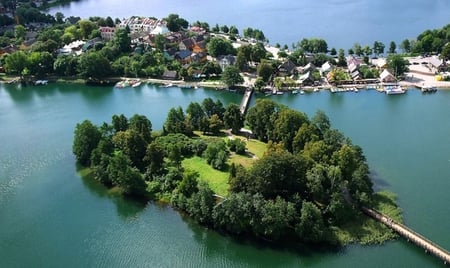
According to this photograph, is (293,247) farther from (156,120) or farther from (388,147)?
(156,120)

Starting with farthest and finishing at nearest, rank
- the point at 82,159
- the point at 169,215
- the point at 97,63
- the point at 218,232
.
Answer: the point at 97,63, the point at 82,159, the point at 169,215, the point at 218,232

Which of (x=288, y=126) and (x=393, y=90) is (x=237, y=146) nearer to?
(x=288, y=126)

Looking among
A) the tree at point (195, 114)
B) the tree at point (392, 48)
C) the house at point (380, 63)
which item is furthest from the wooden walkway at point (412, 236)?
the tree at point (392, 48)

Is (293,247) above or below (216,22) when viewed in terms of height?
below

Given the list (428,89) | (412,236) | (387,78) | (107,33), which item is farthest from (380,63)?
(107,33)

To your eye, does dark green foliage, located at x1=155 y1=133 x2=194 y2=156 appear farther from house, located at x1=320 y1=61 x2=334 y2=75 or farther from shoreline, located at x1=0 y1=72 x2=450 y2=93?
house, located at x1=320 y1=61 x2=334 y2=75

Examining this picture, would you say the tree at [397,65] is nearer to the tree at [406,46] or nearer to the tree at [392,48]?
the tree at [392,48]

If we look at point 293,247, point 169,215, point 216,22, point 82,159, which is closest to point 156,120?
point 82,159
